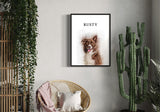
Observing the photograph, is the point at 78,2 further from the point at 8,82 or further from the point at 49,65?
the point at 8,82

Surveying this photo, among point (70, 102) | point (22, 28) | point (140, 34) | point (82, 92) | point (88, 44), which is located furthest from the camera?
point (88, 44)

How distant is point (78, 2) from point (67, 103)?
1640mm

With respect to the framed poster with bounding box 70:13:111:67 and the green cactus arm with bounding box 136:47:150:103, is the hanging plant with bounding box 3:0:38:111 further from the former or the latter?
the green cactus arm with bounding box 136:47:150:103

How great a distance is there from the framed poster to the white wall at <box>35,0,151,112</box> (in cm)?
9

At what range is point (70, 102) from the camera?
3.19m

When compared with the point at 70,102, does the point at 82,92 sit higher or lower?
higher

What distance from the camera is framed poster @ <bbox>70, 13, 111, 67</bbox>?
141 inches

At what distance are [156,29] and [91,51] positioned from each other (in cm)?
109

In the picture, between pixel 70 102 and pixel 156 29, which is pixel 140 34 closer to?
pixel 156 29

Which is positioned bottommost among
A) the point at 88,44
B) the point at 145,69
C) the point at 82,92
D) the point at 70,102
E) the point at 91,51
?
the point at 70,102

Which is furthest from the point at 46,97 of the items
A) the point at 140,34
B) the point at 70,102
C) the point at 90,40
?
the point at 140,34

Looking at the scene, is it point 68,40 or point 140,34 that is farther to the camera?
point 68,40

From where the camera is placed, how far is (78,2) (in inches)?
142

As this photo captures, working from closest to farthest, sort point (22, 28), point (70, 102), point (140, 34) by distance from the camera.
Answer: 1. point (22, 28)
2. point (70, 102)
3. point (140, 34)
